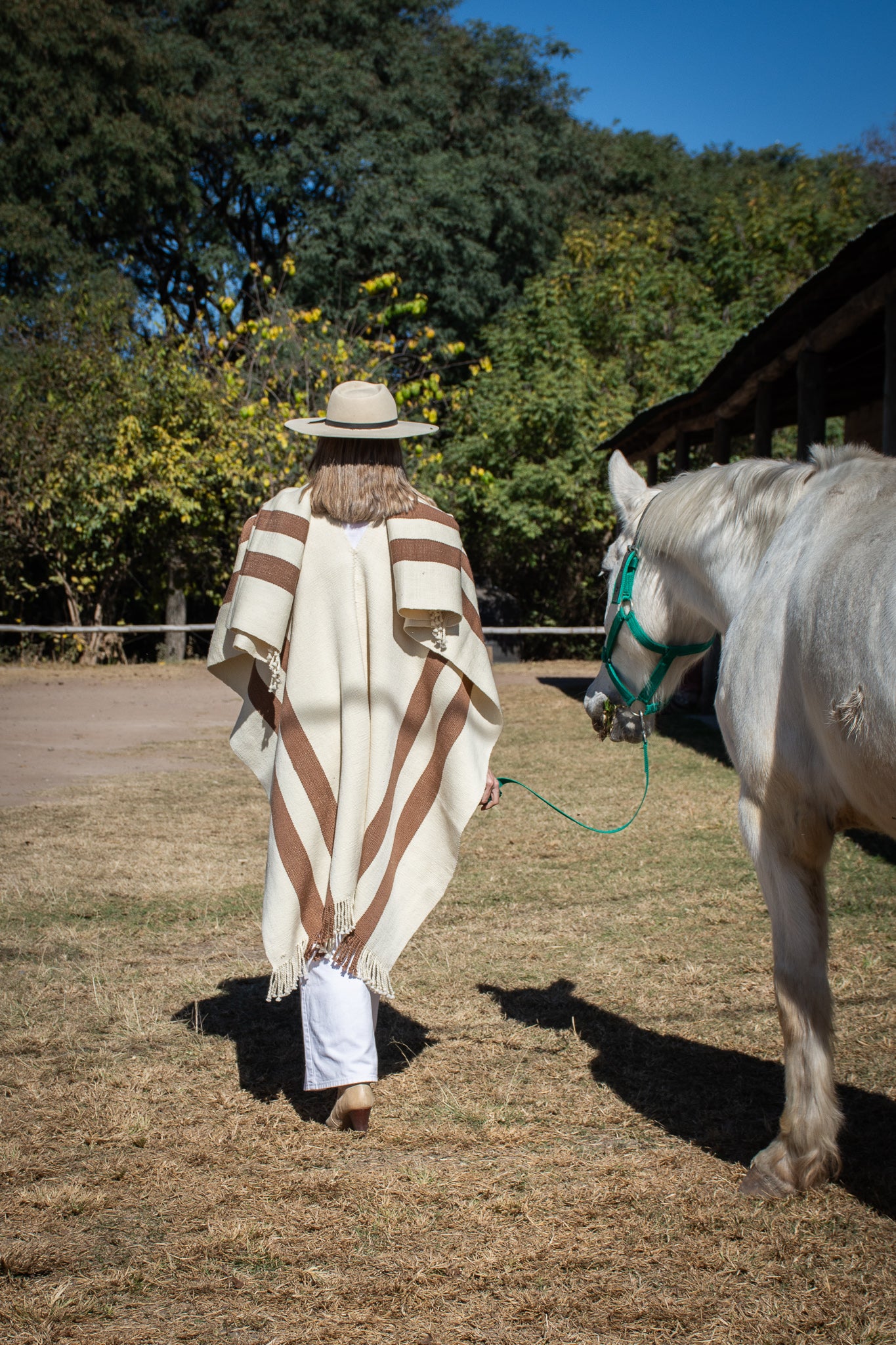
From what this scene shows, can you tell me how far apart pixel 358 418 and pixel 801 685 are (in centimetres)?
144

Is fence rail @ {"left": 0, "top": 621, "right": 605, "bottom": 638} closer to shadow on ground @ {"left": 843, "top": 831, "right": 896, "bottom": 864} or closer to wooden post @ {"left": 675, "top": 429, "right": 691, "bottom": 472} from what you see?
wooden post @ {"left": 675, "top": 429, "right": 691, "bottom": 472}

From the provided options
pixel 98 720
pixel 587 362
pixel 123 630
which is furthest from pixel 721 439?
pixel 123 630

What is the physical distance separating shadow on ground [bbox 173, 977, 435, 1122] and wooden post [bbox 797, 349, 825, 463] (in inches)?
262

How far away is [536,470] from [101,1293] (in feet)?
56.9

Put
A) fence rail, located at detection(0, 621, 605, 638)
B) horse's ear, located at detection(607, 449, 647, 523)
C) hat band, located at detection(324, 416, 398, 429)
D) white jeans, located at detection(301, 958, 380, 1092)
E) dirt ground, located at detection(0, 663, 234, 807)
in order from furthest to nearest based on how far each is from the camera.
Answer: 1. fence rail, located at detection(0, 621, 605, 638)
2. dirt ground, located at detection(0, 663, 234, 807)
3. horse's ear, located at detection(607, 449, 647, 523)
4. hat band, located at detection(324, 416, 398, 429)
5. white jeans, located at detection(301, 958, 380, 1092)

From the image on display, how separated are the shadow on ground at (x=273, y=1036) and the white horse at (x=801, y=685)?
1.28 m

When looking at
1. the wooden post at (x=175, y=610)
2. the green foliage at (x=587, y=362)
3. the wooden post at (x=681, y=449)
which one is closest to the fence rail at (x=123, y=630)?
the wooden post at (x=175, y=610)

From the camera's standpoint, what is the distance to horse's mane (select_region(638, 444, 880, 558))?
2.61 metres

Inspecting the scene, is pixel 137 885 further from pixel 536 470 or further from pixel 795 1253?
pixel 536 470

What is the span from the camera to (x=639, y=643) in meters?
3.17

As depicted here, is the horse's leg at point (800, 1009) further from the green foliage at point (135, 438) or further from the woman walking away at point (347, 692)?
the green foliage at point (135, 438)

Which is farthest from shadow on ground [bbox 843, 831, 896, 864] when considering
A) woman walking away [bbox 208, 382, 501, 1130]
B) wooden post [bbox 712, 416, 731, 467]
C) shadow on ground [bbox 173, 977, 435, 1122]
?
wooden post [bbox 712, 416, 731, 467]

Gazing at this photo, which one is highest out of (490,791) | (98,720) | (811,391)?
(811,391)

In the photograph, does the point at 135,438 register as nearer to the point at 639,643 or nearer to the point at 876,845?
the point at 876,845
